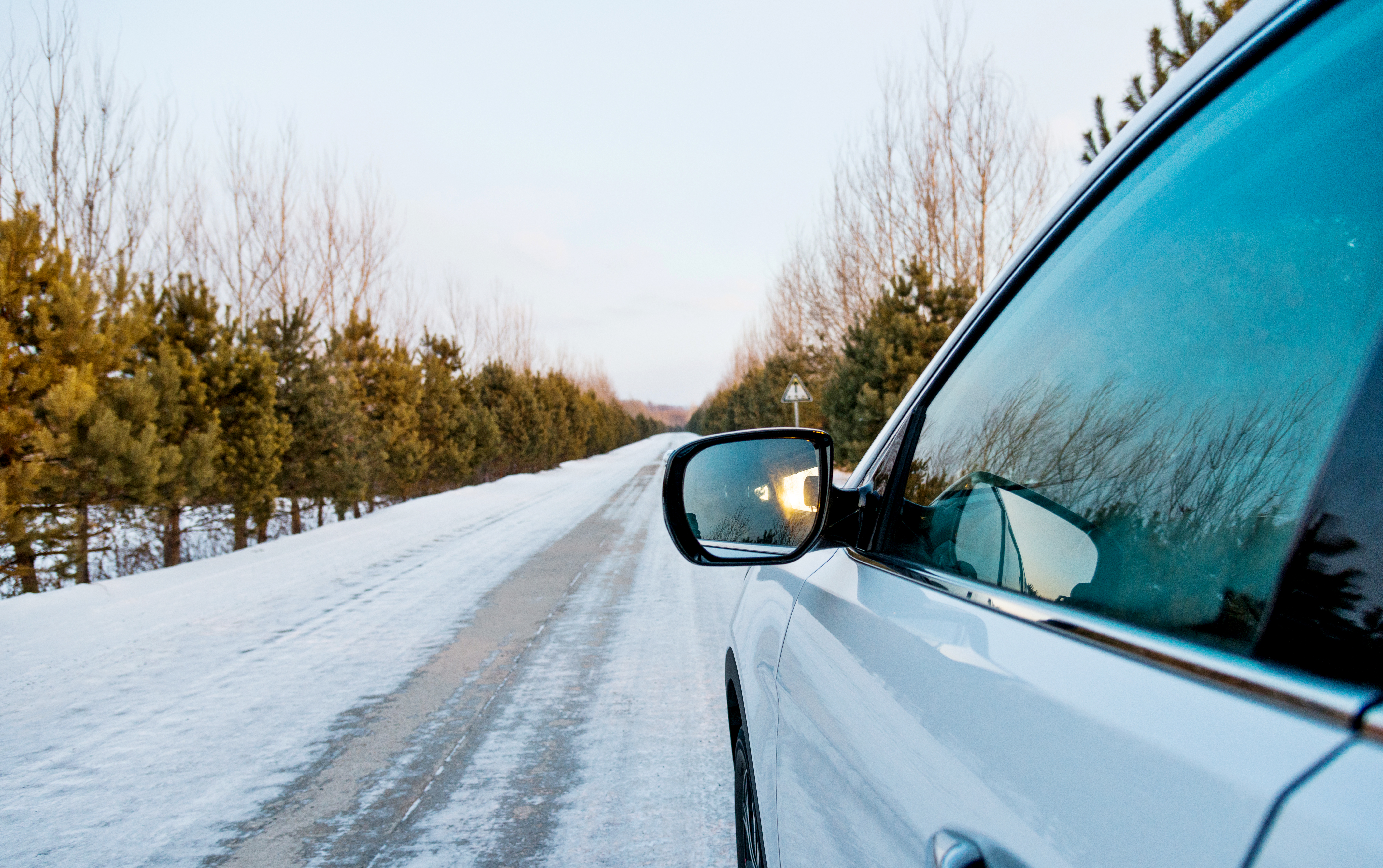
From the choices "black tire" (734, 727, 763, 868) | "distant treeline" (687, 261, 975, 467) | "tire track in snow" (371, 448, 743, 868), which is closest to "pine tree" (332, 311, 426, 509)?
"distant treeline" (687, 261, 975, 467)

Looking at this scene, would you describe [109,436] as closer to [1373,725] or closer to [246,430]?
[246,430]

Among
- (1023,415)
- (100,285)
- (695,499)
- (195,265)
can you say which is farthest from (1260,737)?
(195,265)

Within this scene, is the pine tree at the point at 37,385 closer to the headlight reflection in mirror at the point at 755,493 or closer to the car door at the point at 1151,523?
the headlight reflection in mirror at the point at 755,493

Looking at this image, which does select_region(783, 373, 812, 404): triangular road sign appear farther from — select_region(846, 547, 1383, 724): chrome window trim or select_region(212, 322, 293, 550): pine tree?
select_region(846, 547, 1383, 724): chrome window trim

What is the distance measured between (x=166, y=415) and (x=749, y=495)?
10244mm

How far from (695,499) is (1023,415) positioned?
845 mm

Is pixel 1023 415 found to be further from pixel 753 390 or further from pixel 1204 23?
pixel 753 390

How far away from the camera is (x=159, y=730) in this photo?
4.00 metres

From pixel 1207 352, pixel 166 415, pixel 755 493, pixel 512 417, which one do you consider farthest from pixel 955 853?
pixel 512 417

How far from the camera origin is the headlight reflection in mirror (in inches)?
61.1

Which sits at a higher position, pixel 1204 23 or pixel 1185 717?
pixel 1204 23

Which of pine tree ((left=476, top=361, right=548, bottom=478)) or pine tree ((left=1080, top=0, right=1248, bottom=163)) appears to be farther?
pine tree ((left=476, top=361, right=548, bottom=478))

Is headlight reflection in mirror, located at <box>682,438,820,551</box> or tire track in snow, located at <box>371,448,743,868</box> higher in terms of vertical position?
headlight reflection in mirror, located at <box>682,438,820,551</box>

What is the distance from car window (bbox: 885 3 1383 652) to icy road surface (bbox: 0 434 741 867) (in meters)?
2.29
